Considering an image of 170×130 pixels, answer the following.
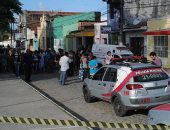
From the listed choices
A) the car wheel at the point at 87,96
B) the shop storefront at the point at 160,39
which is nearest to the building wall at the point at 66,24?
the shop storefront at the point at 160,39

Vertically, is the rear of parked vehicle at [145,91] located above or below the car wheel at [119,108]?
above

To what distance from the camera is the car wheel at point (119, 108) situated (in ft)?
38.7

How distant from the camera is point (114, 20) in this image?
1534 inches

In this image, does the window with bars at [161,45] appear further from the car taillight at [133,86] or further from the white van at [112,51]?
the car taillight at [133,86]

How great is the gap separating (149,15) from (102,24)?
10049 millimetres

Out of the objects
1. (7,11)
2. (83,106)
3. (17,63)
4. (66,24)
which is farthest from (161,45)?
(66,24)

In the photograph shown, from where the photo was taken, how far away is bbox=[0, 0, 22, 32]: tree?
30406 mm

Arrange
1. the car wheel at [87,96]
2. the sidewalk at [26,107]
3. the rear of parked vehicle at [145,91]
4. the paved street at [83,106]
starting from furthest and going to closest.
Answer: the car wheel at [87,96] < the paved street at [83,106] < the rear of parked vehicle at [145,91] < the sidewalk at [26,107]

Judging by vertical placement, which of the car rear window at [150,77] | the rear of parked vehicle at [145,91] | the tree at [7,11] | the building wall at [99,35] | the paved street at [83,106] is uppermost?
the tree at [7,11]

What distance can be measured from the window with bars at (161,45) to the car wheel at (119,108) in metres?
18.7

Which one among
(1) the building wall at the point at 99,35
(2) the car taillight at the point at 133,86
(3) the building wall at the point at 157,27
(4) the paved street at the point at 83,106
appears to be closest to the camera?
(2) the car taillight at the point at 133,86

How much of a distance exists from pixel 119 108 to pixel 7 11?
2062 cm

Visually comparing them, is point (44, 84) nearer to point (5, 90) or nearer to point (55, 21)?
point (5, 90)

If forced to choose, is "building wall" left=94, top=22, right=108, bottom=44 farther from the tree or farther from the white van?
the tree
